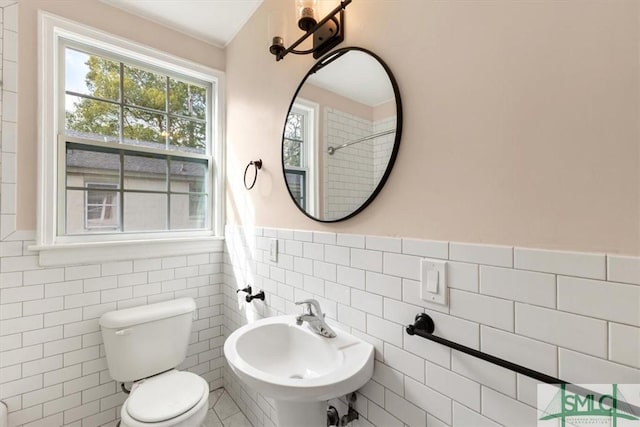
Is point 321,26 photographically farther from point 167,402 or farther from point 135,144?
point 167,402

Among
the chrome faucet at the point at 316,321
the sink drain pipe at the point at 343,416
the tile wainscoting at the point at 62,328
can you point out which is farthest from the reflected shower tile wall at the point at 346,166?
the tile wainscoting at the point at 62,328

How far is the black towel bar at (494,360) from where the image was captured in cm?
56

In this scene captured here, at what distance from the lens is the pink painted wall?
1.83 feet

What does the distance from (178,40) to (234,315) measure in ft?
6.55

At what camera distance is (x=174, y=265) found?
6.27 ft

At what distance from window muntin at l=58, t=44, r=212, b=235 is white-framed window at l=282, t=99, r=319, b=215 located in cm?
98

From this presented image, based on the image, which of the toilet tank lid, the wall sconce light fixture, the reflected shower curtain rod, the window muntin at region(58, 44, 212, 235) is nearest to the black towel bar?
the reflected shower curtain rod

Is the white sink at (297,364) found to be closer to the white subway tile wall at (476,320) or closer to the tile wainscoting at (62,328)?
the white subway tile wall at (476,320)

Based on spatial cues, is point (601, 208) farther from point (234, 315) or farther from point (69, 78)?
point (69, 78)

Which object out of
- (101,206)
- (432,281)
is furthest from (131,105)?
(432,281)

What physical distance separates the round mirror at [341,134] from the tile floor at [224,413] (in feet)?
4.89

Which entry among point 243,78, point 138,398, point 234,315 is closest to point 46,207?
point 138,398

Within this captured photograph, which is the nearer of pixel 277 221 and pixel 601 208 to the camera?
pixel 601 208

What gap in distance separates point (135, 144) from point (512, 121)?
2.08 m
